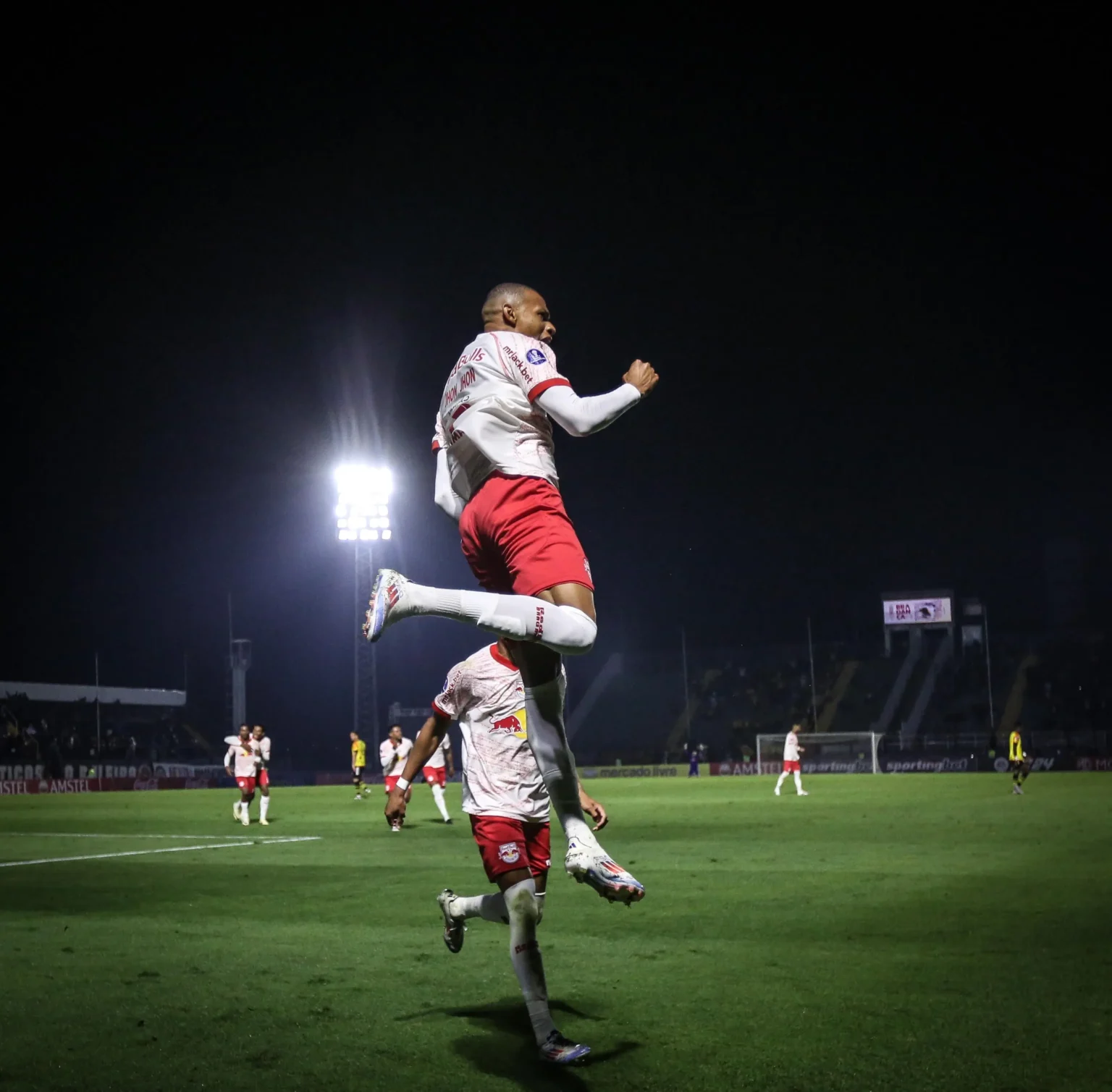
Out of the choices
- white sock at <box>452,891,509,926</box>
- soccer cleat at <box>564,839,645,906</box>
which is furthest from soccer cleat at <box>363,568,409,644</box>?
white sock at <box>452,891,509,926</box>

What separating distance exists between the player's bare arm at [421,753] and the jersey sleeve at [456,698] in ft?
0.14

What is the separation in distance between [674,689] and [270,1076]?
6334 centimetres

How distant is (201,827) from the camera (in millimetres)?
23516

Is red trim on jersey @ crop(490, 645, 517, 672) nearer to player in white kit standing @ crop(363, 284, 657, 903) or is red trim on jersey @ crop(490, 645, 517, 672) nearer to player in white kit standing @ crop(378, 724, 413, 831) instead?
player in white kit standing @ crop(363, 284, 657, 903)

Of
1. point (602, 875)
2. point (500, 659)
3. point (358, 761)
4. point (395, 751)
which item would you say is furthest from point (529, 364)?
point (358, 761)

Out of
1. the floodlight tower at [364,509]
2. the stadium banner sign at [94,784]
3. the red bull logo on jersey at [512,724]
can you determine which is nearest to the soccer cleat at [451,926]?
the red bull logo on jersey at [512,724]

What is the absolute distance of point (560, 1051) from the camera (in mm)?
5410

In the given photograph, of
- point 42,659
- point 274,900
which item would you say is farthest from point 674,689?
point 274,900

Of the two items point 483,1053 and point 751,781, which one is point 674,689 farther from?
point 483,1053

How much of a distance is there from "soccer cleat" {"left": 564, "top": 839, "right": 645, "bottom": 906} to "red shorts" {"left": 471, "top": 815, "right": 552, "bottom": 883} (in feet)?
3.91

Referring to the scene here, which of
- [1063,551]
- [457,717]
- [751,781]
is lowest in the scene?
[751,781]

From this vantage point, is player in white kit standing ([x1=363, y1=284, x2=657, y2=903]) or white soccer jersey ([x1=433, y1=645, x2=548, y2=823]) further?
white soccer jersey ([x1=433, y1=645, x2=548, y2=823])

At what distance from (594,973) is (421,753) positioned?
1.86 metres

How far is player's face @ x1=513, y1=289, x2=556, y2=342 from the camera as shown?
5.54m
